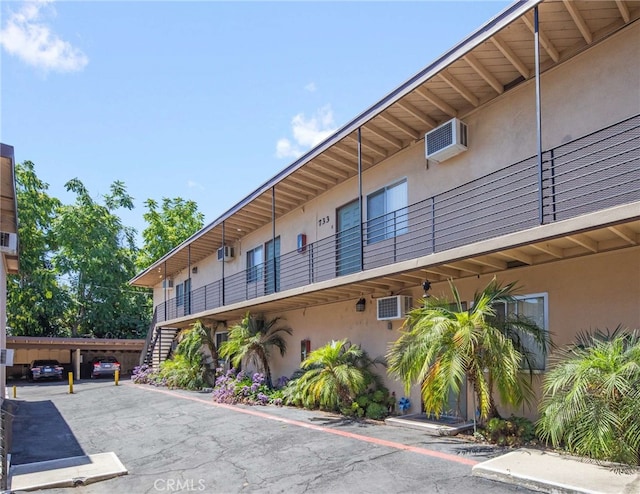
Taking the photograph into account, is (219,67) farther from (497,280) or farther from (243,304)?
(497,280)

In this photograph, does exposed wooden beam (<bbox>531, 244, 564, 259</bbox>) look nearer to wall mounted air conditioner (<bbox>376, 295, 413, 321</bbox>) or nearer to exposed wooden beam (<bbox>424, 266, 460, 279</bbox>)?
exposed wooden beam (<bbox>424, 266, 460, 279</bbox>)

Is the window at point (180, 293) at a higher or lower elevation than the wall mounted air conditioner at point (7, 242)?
lower

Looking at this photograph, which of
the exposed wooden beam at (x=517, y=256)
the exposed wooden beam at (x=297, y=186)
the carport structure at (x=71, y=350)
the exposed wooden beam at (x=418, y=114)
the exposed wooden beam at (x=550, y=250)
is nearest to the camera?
the exposed wooden beam at (x=550, y=250)

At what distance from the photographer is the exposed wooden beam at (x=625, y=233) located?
630 cm

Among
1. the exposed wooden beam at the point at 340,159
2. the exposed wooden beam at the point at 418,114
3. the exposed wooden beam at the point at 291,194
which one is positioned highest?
the exposed wooden beam at the point at 418,114

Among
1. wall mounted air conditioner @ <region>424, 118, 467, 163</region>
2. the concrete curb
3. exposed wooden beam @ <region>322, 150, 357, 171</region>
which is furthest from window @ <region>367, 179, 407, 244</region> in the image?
the concrete curb

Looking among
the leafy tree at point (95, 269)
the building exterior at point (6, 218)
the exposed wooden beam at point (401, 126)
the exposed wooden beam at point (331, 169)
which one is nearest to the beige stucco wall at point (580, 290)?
the exposed wooden beam at point (401, 126)

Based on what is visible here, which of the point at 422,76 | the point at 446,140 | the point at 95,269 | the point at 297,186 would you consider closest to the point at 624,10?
the point at 422,76

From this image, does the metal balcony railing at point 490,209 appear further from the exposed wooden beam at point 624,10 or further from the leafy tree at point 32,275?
the leafy tree at point 32,275

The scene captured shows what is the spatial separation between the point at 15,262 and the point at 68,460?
31.7 feet

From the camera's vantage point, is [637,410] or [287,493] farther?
[287,493]

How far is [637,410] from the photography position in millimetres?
5531

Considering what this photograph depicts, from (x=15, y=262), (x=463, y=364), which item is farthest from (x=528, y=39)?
(x=15, y=262)

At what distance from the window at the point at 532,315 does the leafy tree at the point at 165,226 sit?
3081 centimetres
